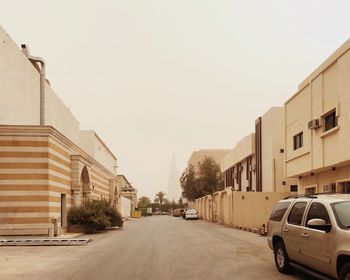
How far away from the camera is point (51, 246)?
2128 centimetres

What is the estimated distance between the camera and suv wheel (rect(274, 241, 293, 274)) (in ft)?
37.7

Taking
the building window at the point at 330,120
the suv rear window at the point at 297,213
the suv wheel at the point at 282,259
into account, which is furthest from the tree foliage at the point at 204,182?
the suv rear window at the point at 297,213

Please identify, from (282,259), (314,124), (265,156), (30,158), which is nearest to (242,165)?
(265,156)

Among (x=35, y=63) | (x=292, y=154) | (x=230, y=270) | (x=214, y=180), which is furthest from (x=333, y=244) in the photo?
(x=214, y=180)

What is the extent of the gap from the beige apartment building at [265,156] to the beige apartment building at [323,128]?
38.2 feet

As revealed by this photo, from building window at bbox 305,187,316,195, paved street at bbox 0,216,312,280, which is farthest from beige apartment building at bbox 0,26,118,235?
building window at bbox 305,187,316,195

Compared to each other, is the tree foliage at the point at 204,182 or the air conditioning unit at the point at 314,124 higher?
the air conditioning unit at the point at 314,124

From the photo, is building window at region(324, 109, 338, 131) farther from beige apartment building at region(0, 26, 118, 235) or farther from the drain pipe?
the drain pipe

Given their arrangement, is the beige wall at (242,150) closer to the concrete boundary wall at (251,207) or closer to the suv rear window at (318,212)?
the concrete boundary wall at (251,207)

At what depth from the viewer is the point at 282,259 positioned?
1176 cm

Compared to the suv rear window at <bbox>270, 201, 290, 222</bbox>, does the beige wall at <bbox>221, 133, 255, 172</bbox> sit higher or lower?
higher

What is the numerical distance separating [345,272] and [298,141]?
22.4 m

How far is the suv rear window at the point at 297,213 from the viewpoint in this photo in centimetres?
1089

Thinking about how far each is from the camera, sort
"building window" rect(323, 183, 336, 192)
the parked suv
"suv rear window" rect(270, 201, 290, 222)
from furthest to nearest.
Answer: "building window" rect(323, 183, 336, 192)
"suv rear window" rect(270, 201, 290, 222)
the parked suv
